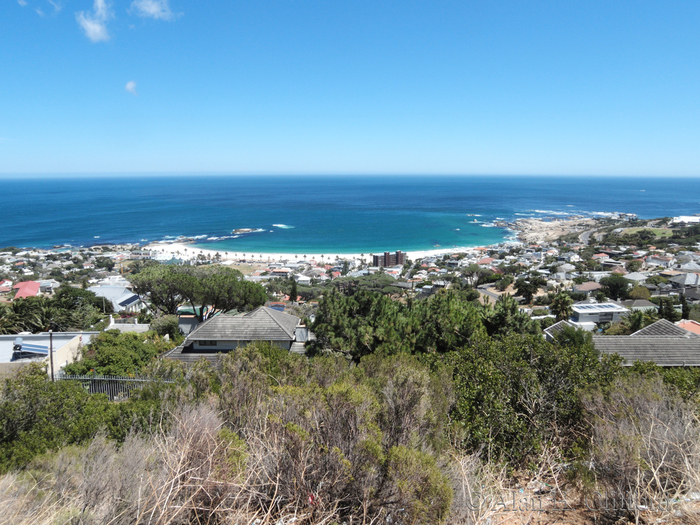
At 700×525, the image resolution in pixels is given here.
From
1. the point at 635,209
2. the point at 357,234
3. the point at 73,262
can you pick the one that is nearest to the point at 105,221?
the point at 73,262

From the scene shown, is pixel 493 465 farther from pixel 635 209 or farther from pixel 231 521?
pixel 635 209

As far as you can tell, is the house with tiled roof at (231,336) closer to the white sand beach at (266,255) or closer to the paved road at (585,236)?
the white sand beach at (266,255)

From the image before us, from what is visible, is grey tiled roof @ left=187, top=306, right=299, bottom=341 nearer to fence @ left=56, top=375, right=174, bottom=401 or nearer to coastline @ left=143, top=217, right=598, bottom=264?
fence @ left=56, top=375, right=174, bottom=401

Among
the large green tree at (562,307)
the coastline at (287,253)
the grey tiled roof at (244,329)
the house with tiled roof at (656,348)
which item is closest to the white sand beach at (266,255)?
the coastline at (287,253)

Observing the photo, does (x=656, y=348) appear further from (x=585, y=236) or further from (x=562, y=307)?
(x=585, y=236)

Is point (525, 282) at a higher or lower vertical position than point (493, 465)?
lower
